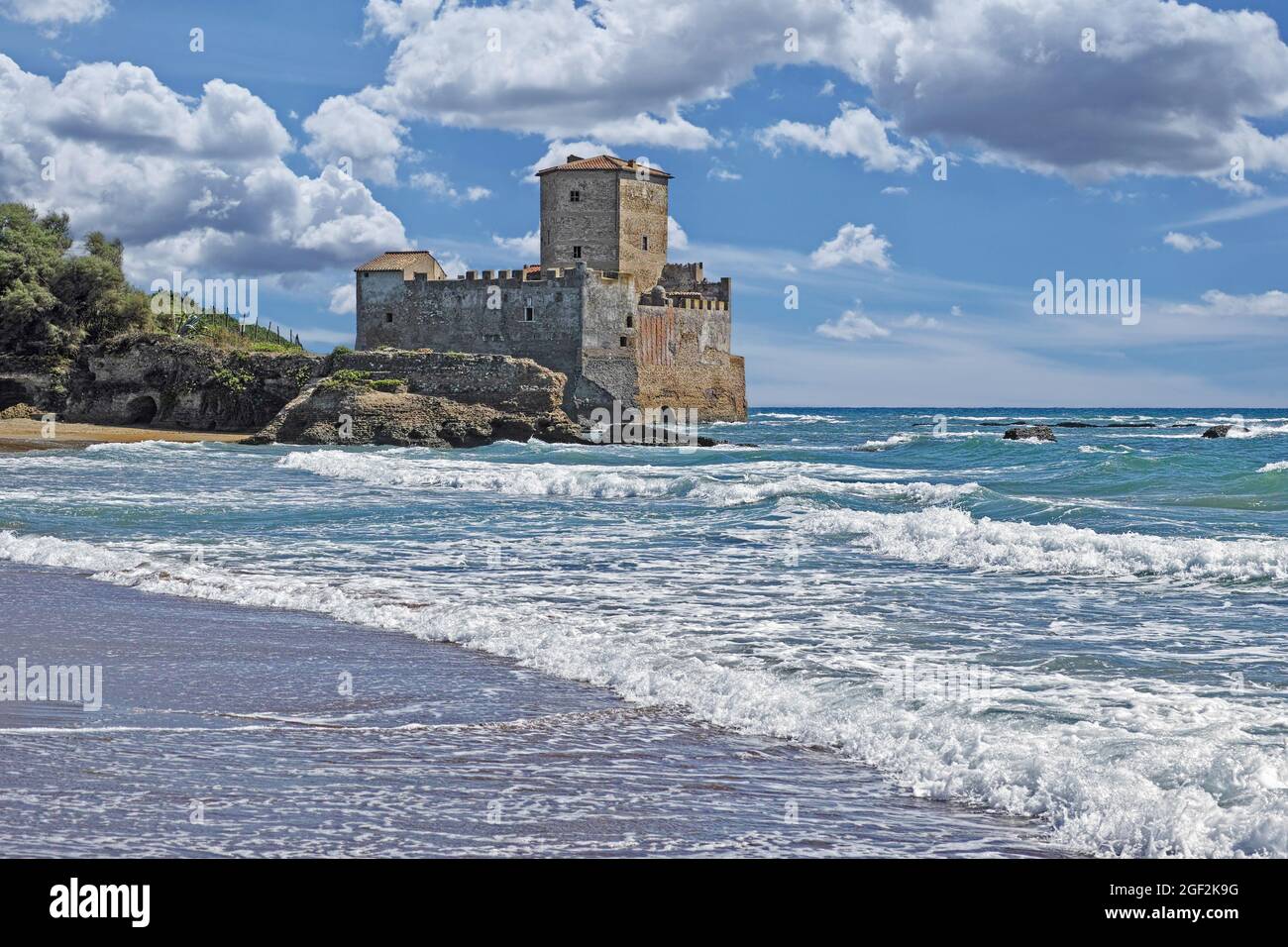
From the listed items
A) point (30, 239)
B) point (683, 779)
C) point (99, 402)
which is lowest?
point (683, 779)

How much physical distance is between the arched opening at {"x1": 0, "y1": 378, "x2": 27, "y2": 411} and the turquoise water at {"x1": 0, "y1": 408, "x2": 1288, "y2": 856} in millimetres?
27156

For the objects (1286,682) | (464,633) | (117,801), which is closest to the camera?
(117,801)

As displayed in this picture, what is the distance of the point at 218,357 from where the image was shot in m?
44.5

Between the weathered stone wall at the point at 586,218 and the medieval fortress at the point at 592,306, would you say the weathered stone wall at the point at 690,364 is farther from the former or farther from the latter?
the weathered stone wall at the point at 586,218

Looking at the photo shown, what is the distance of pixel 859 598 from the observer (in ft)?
31.2

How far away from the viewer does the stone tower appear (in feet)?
170

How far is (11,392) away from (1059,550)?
43.5 metres

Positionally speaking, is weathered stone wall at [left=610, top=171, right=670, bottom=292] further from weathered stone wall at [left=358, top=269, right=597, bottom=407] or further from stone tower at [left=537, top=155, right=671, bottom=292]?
weathered stone wall at [left=358, top=269, right=597, bottom=407]

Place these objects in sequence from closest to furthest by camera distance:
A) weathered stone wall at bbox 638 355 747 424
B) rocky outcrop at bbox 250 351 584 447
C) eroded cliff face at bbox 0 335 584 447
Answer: rocky outcrop at bbox 250 351 584 447, eroded cliff face at bbox 0 335 584 447, weathered stone wall at bbox 638 355 747 424

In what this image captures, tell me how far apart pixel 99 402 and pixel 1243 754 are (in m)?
46.0

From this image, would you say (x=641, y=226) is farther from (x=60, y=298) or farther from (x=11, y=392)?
(x=11, y=392)

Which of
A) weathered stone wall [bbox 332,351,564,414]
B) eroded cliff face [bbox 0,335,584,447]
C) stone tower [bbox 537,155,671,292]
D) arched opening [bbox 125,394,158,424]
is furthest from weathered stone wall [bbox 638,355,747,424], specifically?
arched opening [bbox 125,394,158,424]

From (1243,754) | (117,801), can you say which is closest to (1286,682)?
(1243,754)
